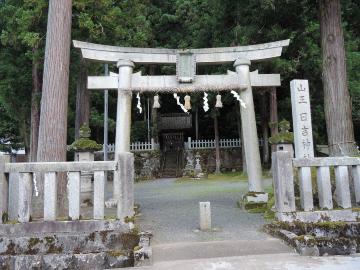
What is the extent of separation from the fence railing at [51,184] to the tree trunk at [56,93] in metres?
1.95

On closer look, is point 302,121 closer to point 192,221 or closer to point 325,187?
point 325,187

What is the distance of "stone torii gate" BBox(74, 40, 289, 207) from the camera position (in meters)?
9.34

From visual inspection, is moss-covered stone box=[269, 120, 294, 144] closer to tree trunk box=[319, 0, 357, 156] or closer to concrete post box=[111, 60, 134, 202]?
tree trunk box=[319, 0, 357, 156]

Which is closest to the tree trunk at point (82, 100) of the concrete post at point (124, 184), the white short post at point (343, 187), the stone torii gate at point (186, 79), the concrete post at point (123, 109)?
the stone torii gate at point (186, 79)

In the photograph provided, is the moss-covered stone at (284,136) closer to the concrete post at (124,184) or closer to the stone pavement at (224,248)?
the stone pavement at (224,248)

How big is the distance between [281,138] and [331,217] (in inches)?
179

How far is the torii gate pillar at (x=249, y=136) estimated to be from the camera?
9.29 meters

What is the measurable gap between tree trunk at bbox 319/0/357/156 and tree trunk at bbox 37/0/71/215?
6116 millimetres

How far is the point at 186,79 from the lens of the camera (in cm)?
947

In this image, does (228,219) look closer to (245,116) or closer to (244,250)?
(244,250)

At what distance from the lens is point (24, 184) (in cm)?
530

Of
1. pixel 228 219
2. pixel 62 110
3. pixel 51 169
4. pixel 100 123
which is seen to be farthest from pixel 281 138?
pixel 100 123

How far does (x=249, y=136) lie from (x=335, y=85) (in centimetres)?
247

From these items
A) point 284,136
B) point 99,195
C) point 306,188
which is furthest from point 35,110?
point 306,188
